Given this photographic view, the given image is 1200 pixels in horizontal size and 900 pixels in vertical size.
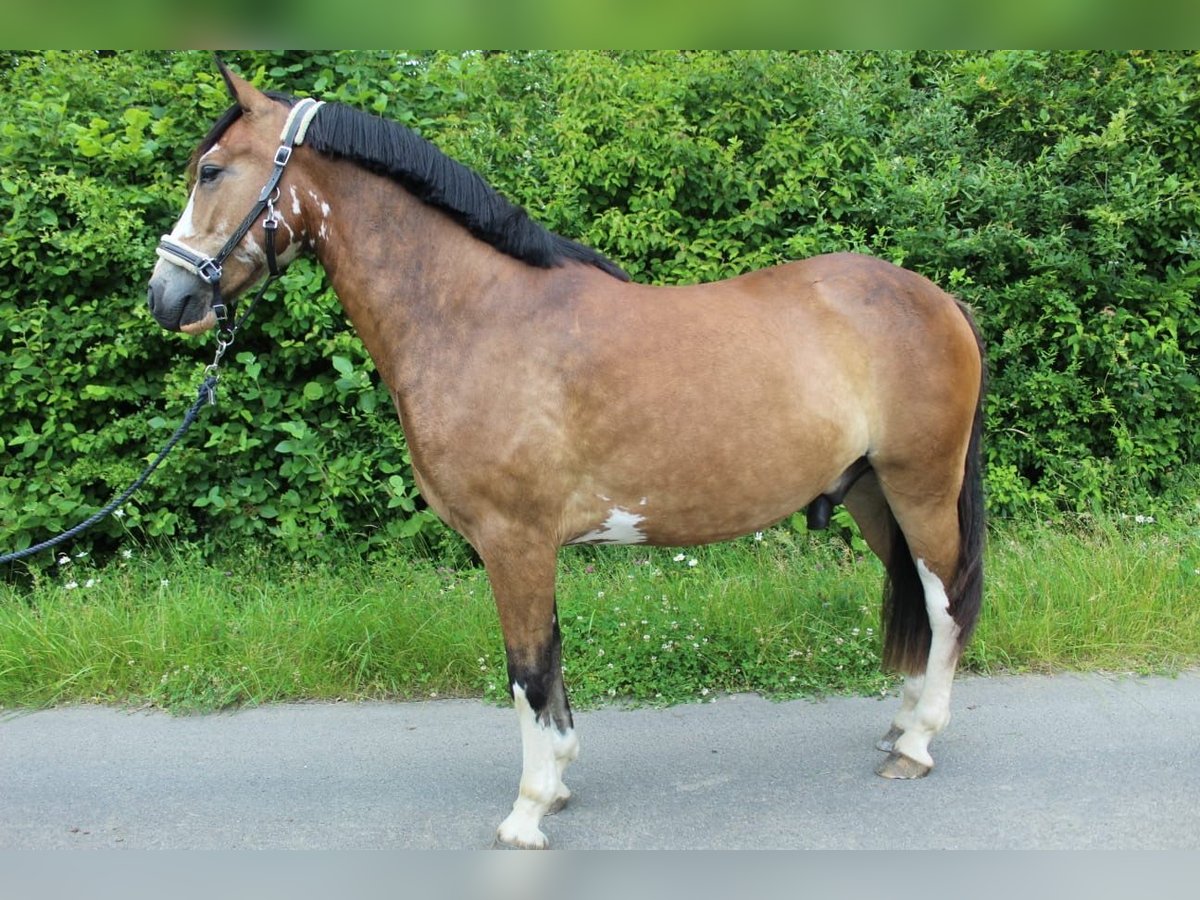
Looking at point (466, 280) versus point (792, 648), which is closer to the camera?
point (466, 280)

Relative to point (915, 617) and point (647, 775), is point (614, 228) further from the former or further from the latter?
point (647, 775)

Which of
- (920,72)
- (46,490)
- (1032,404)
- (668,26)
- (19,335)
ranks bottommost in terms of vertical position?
(46,490)

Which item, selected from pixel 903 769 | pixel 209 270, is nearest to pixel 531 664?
pixel 903 769

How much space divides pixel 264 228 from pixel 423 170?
522mm

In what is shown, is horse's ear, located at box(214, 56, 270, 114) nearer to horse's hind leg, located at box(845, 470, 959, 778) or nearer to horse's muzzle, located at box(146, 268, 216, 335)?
horse's muzzle, located at box(146, 268, 216, 335)

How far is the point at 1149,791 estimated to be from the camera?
2.77 m

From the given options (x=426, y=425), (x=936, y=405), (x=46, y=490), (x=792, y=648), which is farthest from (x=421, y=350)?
(x=46, y=490)

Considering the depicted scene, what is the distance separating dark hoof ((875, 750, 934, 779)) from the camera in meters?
2.96

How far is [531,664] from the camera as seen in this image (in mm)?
2605

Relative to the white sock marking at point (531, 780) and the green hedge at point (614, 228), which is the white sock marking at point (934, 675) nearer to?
the white sock marking at point (531, 780)

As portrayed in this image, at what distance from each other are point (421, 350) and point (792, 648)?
90.9 inches

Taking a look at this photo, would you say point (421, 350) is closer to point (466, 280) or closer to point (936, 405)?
point (466, 280)

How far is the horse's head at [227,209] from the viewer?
7.95ft

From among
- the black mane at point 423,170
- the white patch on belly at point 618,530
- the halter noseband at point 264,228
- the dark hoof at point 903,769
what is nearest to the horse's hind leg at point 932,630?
the dark hoof at point 903,769
